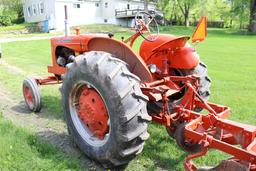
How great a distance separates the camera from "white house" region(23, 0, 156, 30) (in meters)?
34.4

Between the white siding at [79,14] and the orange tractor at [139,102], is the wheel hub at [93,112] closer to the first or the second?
the orange tractor at [139,102]

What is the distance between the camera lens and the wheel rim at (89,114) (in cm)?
338

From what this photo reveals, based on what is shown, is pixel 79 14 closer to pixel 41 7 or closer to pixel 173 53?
pixel 41 7

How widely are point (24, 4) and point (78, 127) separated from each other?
4260 centimetres

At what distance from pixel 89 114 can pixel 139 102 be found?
2.66 feet

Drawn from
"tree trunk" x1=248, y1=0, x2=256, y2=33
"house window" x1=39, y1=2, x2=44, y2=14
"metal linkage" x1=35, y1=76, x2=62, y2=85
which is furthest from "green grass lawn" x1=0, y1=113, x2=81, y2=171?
"house window" x1=39, y1=2, x2=44, y2=14

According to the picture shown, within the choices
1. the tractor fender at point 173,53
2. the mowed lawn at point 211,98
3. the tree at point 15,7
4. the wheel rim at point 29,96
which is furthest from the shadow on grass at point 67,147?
the tree at point 15,7

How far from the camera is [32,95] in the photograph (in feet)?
17.4

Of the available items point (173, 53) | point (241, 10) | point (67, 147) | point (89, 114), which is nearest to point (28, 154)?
point (67, 147)

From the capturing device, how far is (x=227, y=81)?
8055 mm

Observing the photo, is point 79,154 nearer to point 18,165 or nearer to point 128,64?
point 18,165

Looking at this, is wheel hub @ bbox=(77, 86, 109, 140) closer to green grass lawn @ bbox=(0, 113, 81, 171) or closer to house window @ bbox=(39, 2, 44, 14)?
green grass lawn @ bbox=(0, 113, 81, 171)

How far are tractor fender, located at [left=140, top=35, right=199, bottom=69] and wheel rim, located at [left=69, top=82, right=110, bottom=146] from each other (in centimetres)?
104

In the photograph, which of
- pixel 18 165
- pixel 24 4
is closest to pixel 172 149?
pixel 18 165
